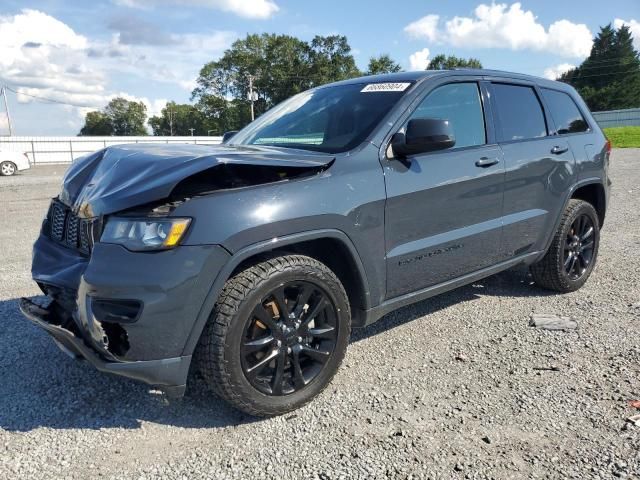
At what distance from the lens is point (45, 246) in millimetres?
3090

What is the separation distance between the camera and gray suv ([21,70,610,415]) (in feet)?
7.63

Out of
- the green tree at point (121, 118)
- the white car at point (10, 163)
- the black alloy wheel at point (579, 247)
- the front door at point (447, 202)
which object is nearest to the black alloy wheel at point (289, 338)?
the front door at point (447, 202)

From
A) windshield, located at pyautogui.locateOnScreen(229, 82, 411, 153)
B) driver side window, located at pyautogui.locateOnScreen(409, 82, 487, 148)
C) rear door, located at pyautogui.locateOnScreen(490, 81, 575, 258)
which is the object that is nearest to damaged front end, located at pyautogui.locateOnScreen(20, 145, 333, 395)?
windshield, located at pyautogui.locateOnScreen(229, 82, 411, 153)

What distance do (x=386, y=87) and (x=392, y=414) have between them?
2.12m

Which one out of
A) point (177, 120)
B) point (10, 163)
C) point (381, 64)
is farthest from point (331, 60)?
point (10, 163)

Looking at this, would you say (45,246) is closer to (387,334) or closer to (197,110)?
(387,334)

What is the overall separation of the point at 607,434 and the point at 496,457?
0.62m

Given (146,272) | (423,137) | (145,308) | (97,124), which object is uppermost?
(97,124)

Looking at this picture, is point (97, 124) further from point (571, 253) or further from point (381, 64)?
point (571, 253)

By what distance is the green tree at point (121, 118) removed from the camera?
323ft

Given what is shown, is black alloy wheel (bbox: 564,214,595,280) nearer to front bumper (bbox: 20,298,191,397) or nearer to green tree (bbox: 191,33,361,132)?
front bumper (bbox: 20,298,191,397)

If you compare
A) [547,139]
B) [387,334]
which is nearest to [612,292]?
[547,139]

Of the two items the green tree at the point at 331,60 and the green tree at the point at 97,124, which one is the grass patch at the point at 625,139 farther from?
the green tree at the point at 97,124

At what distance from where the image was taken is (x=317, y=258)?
2.95 meters
